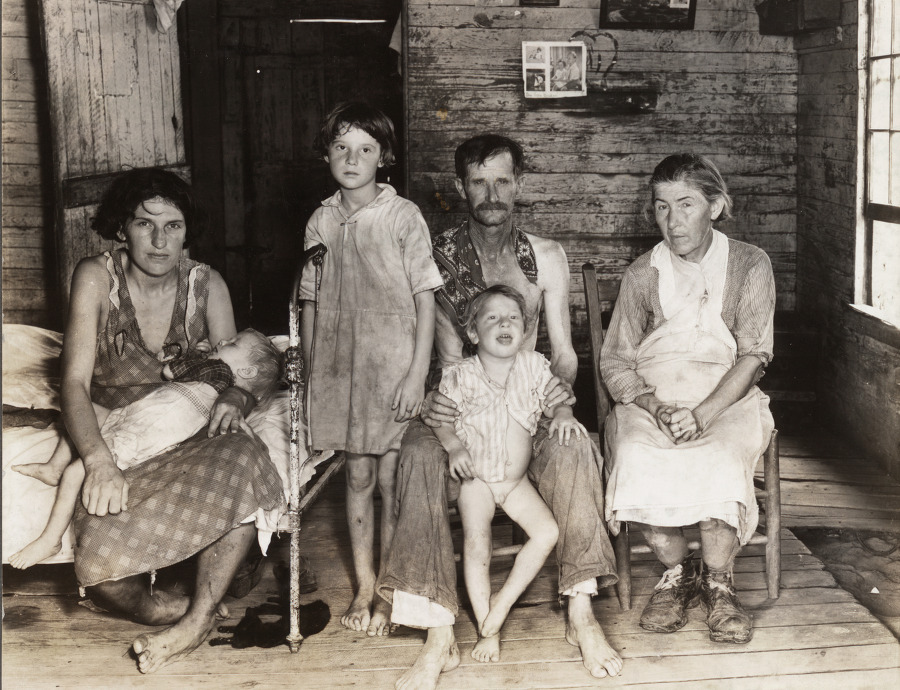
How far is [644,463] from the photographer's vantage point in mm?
3166

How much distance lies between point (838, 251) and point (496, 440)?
116 inches

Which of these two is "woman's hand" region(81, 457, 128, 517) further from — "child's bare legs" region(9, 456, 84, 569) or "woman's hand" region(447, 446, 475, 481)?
"woman's hand" region(447, 446, 475, 481)

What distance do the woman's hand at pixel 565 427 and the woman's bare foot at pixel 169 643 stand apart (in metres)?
1.33

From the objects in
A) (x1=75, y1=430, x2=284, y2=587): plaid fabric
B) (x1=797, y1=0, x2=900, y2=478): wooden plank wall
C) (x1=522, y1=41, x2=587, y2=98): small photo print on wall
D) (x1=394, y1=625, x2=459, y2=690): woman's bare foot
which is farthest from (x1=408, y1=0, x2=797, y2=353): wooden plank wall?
(x1=394, y1=625, x2=459, y2=690): woman's bare foot

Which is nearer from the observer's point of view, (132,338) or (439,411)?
(439,411)

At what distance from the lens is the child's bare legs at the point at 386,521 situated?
3.23 meters

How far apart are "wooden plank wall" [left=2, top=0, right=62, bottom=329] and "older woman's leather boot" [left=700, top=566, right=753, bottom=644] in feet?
11.2

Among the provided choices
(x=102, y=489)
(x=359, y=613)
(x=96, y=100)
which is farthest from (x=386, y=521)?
(x=96, y=100)

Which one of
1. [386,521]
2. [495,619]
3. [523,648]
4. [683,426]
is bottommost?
[523,648]

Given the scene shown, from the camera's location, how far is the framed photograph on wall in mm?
5516

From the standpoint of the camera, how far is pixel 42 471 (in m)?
3.31

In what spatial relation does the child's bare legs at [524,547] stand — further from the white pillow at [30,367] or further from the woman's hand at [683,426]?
the white pillow at [30,367]

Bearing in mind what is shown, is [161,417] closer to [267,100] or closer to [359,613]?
[359,613]

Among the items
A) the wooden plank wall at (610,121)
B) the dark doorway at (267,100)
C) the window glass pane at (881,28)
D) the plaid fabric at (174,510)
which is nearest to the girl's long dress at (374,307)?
the plaid fabric at (174,510)
